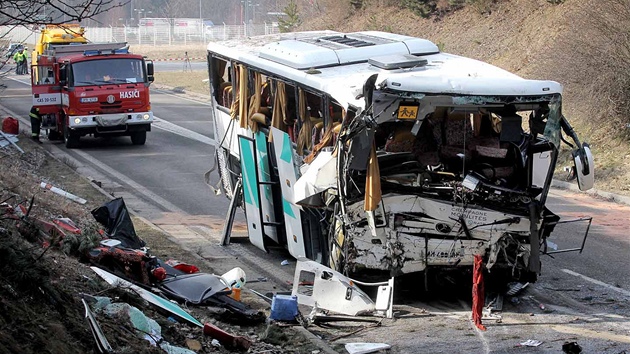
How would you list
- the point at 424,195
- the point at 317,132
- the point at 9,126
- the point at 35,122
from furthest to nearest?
the point at 35,122 → the point at 9,126 → the point at 317,132 → the point at 424,195

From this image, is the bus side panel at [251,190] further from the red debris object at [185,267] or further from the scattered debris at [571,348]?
the scattered debris at [571,348]

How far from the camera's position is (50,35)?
3256 cm

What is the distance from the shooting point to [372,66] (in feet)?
42.0

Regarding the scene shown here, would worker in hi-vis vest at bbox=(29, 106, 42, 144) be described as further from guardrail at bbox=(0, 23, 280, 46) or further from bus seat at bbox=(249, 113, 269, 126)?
guardrail at bbox=(0, 23, 280, 46)

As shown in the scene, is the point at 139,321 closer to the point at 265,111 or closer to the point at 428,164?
the point at 428,164

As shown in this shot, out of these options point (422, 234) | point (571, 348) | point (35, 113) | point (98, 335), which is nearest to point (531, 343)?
point (571, 348)

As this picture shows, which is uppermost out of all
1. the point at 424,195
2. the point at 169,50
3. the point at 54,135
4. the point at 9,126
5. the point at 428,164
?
the point at 428,164

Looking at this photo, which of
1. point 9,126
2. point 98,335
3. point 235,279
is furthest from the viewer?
point 9,126

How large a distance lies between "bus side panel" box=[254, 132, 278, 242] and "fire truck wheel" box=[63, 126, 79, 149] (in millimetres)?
14063

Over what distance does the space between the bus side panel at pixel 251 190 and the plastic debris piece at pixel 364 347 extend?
16.4 ft

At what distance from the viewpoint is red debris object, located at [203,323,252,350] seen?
951cm

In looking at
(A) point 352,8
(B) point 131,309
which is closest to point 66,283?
(B) point 131,309

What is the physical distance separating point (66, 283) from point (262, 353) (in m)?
2.03

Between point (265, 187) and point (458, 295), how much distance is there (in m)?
3.54
